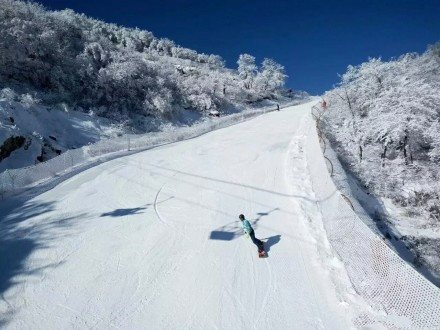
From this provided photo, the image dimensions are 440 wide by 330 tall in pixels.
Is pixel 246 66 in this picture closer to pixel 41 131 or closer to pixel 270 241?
pixel 41 131

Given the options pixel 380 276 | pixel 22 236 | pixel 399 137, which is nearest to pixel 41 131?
pixel 22 236

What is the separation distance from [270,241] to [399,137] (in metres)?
15.2

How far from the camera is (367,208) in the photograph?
18188 mm

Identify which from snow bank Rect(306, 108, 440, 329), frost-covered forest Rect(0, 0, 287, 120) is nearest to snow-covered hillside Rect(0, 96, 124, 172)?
frost-covered forest Rect(0, 0, 287, 120)

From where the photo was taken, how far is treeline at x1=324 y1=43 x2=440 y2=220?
2027 cm

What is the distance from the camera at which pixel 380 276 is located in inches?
337

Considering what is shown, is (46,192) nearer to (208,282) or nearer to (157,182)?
(157,182)

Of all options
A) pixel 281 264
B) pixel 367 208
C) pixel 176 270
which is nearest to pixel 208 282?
pixel 176 270

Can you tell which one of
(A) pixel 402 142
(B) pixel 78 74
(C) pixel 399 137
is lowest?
(A) pixel 402 142

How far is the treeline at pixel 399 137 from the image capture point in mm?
20266

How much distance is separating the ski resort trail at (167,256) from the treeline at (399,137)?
593 centimetres

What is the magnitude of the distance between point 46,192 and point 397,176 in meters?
20.0

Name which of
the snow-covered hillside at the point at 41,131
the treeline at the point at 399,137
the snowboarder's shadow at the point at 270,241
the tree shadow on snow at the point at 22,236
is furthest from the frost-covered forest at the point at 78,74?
the snowboarder's shadow at the point at 270,241

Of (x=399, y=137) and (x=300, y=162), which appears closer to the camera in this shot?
(x=300, y=162)
